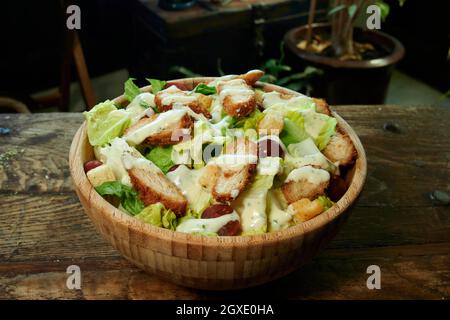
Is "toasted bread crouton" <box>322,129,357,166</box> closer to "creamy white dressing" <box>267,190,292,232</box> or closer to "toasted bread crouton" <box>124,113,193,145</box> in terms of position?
"creamy white dressing" <box>267,190,292,232</box>

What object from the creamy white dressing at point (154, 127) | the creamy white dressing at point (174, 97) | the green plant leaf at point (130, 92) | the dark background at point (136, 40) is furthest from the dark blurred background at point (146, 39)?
the creamy white dressing at point (154, 127)

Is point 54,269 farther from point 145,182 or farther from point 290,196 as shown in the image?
point 290,196

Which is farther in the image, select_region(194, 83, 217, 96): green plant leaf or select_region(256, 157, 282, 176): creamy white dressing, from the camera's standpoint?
select_region(194, 83, 217, 96): green plant leaf

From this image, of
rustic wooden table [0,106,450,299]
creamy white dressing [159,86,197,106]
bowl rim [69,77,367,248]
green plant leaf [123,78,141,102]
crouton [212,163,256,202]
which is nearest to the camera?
bowl rim [69,77,367,248]

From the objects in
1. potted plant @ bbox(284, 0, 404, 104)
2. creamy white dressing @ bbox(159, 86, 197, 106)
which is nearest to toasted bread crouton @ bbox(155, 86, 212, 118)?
creamy white dressing @ bbox(159, 86, 197, 106)

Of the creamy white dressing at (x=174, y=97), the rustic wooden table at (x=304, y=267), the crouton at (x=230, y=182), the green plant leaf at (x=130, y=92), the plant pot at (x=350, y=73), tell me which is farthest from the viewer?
the plant pot at (x=350, y=73)

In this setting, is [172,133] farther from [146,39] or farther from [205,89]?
[146,39]

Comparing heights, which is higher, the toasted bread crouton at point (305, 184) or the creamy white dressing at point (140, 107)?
the creamy white dressing at point (140, 107)

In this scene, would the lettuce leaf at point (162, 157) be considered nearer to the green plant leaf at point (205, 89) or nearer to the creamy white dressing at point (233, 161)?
the creamy white dressing at point (233, 161)

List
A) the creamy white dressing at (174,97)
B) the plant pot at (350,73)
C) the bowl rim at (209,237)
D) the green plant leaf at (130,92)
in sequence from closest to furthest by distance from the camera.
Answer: the bowl rim at (209,237)
the creamy white dressing at (174,97)
the green plant leaf at (130,92)
the plant pot at (350,73)
